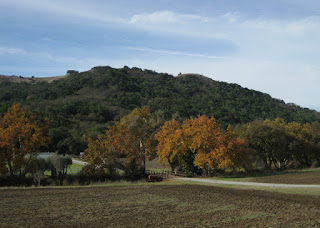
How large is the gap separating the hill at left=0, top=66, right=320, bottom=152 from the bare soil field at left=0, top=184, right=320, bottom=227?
57170 millimetres

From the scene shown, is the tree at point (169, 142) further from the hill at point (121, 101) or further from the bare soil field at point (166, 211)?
the hill at point (121, 101)

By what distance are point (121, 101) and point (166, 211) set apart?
12157 centimetres

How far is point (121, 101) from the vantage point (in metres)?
137

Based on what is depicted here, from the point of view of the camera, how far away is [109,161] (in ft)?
136

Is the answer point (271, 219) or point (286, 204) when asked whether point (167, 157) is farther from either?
point (271, 219)

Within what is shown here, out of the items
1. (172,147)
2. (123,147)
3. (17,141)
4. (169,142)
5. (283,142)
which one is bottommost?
(172,147)

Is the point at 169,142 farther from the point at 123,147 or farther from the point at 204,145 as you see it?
the point at 123,147

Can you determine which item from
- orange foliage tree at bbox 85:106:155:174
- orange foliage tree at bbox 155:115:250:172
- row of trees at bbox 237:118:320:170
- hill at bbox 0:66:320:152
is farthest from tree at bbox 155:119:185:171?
hill at bbox 0:66:320:152

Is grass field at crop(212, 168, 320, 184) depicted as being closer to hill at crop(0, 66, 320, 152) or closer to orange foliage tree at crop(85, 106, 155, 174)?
orange foliage tree at crop(85, 106, 155, 174)

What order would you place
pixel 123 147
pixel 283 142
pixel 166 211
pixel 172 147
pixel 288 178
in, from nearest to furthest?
pixel 166 211, pixel 288 178, pixel 172 147, pixel 123 147, pixel 283 142

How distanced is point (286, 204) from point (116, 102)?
399ft

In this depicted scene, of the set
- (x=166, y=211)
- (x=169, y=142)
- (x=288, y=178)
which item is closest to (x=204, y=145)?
(x=169, y=142)

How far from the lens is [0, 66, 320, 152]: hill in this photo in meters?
98.4

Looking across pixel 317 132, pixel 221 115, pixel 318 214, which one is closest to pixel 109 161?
pixel 318 214
